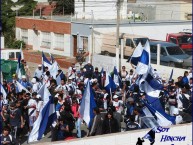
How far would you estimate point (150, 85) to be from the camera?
17844mm

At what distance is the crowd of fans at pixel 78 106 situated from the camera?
Answer: 46.5 ft

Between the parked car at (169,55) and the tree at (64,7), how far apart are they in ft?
80.4

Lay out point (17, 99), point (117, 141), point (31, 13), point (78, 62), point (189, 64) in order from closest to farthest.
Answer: point (117, 141)
point (17, 99)
point (189, 64)
point (78, 62)
point (31, 13)

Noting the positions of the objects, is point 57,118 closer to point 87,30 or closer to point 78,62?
point 78,62

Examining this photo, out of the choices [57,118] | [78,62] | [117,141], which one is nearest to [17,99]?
[57,118]

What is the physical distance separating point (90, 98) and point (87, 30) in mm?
20971

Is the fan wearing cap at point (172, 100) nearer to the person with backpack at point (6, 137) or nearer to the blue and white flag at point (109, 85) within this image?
the blue and white flag at point (109, 85)

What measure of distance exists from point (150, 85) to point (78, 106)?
2.93 m

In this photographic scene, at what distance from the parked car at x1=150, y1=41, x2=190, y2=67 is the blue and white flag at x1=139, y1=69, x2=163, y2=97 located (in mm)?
11525

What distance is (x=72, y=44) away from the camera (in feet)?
125

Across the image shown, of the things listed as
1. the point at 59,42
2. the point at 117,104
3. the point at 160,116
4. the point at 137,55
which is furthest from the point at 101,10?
the point at 160,116

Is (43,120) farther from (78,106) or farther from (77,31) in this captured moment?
(77,31)

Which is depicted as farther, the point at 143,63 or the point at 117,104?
the point at 143,63

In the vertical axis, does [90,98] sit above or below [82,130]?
above
